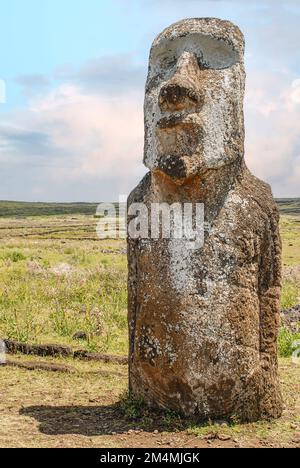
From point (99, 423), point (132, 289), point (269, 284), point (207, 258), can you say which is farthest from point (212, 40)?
point (99, 423)

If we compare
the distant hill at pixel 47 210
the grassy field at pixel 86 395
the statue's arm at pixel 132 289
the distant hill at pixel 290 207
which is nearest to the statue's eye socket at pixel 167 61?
the statue's arm at pixel 132 289

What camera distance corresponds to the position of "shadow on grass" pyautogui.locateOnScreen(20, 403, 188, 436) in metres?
6.25

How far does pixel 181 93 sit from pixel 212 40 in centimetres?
81

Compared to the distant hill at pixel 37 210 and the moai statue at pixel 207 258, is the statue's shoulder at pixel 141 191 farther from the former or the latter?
the distant hill at pixel 37 210

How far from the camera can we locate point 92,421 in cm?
665

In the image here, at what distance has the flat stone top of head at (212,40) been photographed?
6457 mm

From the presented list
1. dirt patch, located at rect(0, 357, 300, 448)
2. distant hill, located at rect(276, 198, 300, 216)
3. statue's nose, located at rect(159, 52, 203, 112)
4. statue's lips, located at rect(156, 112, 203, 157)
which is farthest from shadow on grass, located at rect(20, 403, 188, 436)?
distant hill, located at rect(276, 198, 300, 216)

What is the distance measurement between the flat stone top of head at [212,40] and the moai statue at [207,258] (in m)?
0.01

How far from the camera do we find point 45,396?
7688 millimetres

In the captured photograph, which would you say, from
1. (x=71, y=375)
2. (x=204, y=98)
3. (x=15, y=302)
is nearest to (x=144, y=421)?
(x=71, y=375)

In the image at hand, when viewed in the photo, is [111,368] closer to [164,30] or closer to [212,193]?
[212,193]

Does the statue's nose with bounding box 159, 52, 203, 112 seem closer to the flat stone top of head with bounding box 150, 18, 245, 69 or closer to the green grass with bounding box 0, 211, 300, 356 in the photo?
the flat stone top of head with bounding box 150, 18, 245, 69

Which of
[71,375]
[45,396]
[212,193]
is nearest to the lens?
[212,193]

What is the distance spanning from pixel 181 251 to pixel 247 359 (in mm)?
1244
